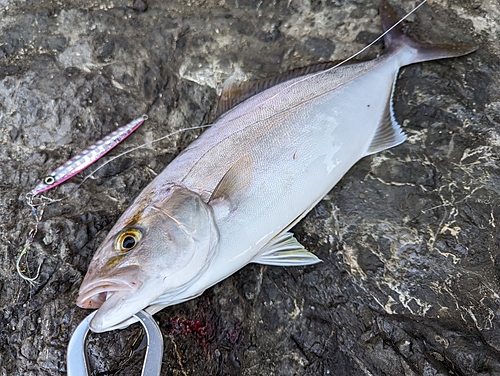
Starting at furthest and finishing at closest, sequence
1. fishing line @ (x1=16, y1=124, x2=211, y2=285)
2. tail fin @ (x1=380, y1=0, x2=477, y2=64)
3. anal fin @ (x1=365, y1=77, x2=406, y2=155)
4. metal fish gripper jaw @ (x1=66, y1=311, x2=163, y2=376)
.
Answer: tail fin @ (x1=380, y1=0, x2=477, y2=64) → anal fin @ (x1=365, y1=77, x2=406, y2=155) → fishing line @ (x1=16, y1=124, x2=211, y2=285) → metal fish gripper jaw @ (x1=66, y1=311, x2=163, y2=376)

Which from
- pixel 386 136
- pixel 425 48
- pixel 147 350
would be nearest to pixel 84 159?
pixel 147 350

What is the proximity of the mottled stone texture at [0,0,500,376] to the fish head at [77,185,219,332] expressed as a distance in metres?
0.41

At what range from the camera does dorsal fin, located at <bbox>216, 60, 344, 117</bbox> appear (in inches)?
113

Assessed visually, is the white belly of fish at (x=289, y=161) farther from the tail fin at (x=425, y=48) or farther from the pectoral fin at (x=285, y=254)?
the tail fin at (x=425, y=48)

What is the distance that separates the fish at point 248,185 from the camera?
2041 millimetres

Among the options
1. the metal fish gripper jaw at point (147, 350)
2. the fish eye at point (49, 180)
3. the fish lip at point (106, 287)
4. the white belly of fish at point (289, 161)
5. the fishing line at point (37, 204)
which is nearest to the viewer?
the fish lip at point (106, 287)

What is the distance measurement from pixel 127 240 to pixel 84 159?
3.10 ft

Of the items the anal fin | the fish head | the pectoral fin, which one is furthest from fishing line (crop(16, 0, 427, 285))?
the pectoral fin

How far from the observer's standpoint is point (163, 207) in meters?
2.21

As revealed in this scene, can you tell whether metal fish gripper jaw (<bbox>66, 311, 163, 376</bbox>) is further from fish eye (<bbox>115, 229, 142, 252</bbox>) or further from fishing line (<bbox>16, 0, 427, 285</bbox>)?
fishing line (<bbox>16, 0, 427, 285</bbox>)

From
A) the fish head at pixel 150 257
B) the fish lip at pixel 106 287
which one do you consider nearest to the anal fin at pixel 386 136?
the fish head at pixel 150 257

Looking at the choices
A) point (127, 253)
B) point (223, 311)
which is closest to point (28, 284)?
point (127, 253)

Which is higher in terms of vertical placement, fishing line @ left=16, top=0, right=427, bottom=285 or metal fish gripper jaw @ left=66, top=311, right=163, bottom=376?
fishing line @ left=16, top=0, right=427, bottom=285

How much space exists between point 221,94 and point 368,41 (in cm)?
124
